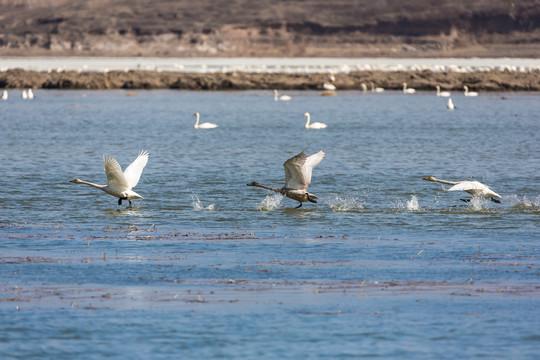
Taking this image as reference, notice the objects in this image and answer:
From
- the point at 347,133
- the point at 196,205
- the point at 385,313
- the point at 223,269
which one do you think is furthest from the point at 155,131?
the point at 385,313

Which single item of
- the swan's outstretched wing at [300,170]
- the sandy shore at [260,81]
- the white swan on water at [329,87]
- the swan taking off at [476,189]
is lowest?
the sandy shore at [260,81]

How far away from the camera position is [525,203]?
18094mm

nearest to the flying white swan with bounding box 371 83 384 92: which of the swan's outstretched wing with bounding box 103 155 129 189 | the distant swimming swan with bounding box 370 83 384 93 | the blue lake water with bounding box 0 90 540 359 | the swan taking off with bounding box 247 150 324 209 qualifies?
the distant swimming swan with bounding box 370 83 384 93

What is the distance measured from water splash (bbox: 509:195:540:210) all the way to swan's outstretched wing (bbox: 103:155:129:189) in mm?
7209

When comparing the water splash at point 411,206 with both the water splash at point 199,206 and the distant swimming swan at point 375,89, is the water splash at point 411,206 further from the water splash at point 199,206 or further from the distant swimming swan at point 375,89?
the distant swimming swan at point 375,89

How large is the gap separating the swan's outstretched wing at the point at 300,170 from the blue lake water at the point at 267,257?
60 centimetres

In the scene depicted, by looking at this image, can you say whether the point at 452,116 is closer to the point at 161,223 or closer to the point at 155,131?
the point at 155,131

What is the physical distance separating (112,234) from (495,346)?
289 inches

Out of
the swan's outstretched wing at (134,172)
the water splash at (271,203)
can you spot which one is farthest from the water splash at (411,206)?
the swan's outstretched wing at (134,172)

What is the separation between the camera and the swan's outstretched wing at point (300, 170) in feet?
54.7

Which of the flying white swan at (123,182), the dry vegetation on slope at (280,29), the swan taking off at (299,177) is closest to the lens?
the swan taking off at (299,177)

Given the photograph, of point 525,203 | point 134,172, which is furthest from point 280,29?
point 134,172

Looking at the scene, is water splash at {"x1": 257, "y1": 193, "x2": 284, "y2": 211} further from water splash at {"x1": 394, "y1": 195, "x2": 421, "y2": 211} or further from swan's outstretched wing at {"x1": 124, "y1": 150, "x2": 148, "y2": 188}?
swan's outstretched wing at {"x1": 124, "y1": 150, "x2": 148, "y2": 188}

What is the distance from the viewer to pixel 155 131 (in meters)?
37.8
